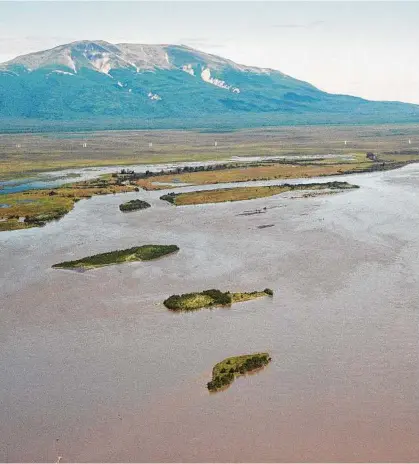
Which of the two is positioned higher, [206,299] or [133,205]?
[206,299]

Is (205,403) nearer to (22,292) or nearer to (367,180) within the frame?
(22,292)

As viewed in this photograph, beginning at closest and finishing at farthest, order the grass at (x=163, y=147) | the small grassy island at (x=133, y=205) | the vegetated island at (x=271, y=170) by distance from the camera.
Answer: the small grassy island at (x=133, y=205) → the vegetated island at (x=271, y=170) → the grass at (x=163, y=147)

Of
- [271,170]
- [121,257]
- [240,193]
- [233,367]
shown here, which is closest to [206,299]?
[233,367]

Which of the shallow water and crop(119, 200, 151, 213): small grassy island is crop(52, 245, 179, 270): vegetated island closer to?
the shallow water

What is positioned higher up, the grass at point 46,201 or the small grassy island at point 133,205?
the small grassy island at point 133,205

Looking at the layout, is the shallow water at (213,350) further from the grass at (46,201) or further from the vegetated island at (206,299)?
the grass at (46,201)

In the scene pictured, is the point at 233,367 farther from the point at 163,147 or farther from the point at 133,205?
the point at 163,147

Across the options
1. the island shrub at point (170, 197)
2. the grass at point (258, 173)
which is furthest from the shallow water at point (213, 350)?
the grass at point (258, 173)
